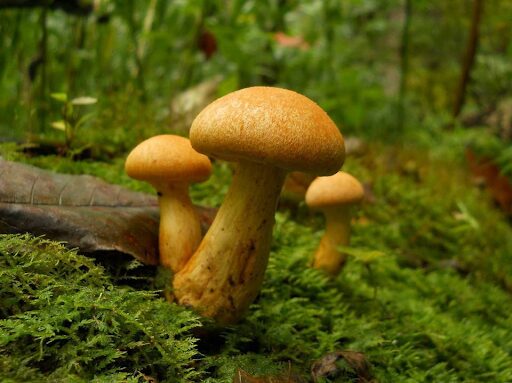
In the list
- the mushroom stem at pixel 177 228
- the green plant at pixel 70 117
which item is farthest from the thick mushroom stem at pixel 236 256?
the green plant at pixel 70 117

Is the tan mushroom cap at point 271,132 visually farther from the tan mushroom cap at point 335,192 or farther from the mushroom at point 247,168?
the tan mushroom cap at point 335,192

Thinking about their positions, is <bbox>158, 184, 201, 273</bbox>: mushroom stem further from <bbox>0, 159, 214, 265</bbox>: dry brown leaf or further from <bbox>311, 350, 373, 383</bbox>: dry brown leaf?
<bbox>311, 350, 373, 383</bbox>: dry brown leaf

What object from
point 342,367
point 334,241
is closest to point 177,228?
point 342,367

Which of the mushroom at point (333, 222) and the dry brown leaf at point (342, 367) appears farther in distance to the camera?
the mushroom at point (333, 222)

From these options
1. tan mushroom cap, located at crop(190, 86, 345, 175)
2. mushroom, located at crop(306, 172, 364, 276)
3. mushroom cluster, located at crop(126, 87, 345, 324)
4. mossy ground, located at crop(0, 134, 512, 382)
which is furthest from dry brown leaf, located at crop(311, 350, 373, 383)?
mushroom, located at crop(306, 172, 364, 276)

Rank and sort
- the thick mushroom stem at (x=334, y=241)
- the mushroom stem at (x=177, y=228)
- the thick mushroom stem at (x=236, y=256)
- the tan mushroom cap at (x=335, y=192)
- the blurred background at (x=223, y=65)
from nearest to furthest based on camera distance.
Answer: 1. the thick mushroom stem at (x=236, y=256)
2. the mushroom stem at (x=177, y=228)
3. the tan mushroom cap at (x=335, y=192)
4. the thick mushroom stem at (x=334, y=241)
5. the blurred background at (x=223, y=65)

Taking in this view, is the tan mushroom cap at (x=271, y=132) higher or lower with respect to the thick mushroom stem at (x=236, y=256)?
higher

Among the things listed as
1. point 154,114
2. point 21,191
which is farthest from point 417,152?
point 21,191
